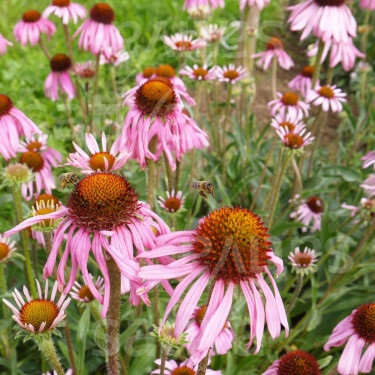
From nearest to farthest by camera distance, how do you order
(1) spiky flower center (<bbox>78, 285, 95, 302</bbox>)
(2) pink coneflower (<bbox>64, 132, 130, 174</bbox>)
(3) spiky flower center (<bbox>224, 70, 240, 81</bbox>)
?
(2) pink coneflower (<bbox>64, 132, 130, 174</bbox>) → (1) spiky flower center (<bbox>78, 285, 95, 302</bbox>) → (3) spiky flower center (<bbox>224, 70, 240, 81</bbox>)

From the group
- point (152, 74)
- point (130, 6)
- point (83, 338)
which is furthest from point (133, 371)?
point (130, 6)

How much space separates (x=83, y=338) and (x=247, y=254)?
2.43 feet

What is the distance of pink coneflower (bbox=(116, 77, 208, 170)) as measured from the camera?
105 centimetres

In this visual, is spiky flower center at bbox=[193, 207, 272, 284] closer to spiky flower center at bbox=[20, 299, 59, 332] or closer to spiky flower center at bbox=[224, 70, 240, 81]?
spiky flower center at bbox=[20, 299, 59, 332]

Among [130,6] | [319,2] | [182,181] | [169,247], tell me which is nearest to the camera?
[169,247]

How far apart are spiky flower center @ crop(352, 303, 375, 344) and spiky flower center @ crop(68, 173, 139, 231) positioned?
61 centimetres

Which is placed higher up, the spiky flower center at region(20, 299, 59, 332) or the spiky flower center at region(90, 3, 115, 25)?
the spiky flower center at region(90, 3, 115, 25)

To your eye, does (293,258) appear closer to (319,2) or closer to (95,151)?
(95,151)

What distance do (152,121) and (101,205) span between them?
16.6 inches

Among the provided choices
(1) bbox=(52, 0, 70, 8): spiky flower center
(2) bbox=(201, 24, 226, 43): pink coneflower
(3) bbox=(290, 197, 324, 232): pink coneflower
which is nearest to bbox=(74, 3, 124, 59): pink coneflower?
(1) bbox=(52, 0, 70, 8): spiky flower center

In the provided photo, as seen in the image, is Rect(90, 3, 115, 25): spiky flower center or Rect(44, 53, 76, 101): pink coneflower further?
Rect(44, 53, 76, 101): pink coneflower

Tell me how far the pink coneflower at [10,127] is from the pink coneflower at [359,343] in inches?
40.5

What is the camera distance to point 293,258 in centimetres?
143

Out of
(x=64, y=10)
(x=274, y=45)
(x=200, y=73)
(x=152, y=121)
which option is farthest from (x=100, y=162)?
(x=274, y=45)
